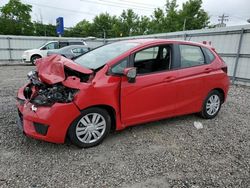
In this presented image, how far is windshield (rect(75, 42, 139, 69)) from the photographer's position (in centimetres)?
345

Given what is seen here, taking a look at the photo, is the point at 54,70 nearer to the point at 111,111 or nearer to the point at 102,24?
the point at 111,111

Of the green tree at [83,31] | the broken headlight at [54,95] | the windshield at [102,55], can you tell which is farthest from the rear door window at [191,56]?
the green tree at [83,31]

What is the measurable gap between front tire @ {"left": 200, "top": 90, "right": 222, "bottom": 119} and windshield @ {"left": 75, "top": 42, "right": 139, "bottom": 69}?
194 centimetres

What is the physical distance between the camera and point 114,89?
320 centimetres

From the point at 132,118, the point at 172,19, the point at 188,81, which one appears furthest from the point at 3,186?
the point at 172,19

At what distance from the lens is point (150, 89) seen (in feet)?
11.5

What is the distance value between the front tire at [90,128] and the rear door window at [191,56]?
1.78 meters

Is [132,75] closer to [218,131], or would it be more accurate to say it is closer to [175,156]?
[175,156]

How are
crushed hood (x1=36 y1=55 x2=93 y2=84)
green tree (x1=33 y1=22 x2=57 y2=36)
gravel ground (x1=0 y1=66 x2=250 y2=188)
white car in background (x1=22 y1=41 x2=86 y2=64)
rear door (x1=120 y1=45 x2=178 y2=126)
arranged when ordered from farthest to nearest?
green tree (x1=33 y1=22 x2=57 y2=36)
white car in background (x1=22 y1=41 x2=86 y2=64)
rear door (x1=120 y1=45 x2=178 y2=126)
crushed hood (x1=36 y1=55 x2=93 y2=84)
gravel ground (x1=0 y1=66 x2=250 y2=188)

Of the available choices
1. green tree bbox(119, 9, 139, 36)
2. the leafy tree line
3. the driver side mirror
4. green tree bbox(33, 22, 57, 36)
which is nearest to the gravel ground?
the driver side mirror

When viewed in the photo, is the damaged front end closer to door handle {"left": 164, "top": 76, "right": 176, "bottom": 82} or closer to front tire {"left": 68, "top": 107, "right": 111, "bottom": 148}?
front tire {"left": 68, "top": 107, "right": 111, "bottom": 148}

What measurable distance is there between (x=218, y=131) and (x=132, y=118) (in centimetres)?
171

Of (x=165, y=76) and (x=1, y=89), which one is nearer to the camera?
(x=165, y=76)

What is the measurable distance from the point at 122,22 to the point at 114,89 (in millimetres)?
41330
